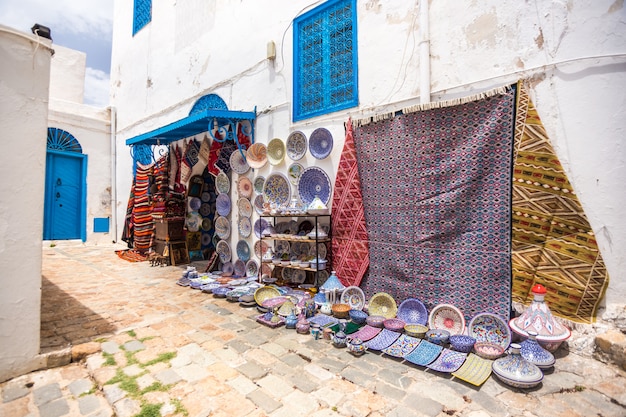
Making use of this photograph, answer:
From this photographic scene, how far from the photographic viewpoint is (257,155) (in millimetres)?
5191

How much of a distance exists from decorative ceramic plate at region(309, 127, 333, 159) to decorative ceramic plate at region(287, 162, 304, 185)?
0.32 metres

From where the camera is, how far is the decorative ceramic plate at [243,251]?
17.7 ft

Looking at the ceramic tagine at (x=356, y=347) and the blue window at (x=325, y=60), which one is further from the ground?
the blue window at (x=325, y=60)

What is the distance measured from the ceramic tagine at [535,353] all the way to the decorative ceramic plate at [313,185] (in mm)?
2538

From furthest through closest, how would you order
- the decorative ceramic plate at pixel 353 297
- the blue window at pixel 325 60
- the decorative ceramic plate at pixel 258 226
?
the decorative ceramic plate at pixel 258 226 → the blue window at pixel 325 60 → the decorative ceramic plate at pixel 353 297

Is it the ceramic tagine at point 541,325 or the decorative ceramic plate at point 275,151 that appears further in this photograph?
the decorative ceramic plate at point 275,151

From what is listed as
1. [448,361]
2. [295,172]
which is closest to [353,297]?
[448,361]

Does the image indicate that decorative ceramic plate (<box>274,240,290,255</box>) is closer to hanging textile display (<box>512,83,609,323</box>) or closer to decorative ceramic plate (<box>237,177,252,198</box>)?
decorative ceramic plate (<box>237,177,252,198</box>)

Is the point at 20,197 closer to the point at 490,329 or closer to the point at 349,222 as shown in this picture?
the point at 349,222

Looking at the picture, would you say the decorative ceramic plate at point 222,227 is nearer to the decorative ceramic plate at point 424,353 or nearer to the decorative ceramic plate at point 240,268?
the decorative ceramic plate at point 240,268

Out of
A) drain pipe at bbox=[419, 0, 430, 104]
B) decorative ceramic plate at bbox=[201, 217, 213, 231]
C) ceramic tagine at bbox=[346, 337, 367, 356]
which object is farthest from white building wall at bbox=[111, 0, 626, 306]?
decorative ceramic plate at bbox=[201, 217, 213, 231]

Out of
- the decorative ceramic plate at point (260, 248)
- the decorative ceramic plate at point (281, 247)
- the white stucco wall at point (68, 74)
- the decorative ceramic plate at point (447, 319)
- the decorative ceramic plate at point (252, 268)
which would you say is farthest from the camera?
the white stucco wall at point (68, 74)

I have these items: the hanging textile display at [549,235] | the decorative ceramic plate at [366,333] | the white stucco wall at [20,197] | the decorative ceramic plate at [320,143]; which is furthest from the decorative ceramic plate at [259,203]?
the hanging textile display at [549,235]

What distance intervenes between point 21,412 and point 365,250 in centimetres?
313
